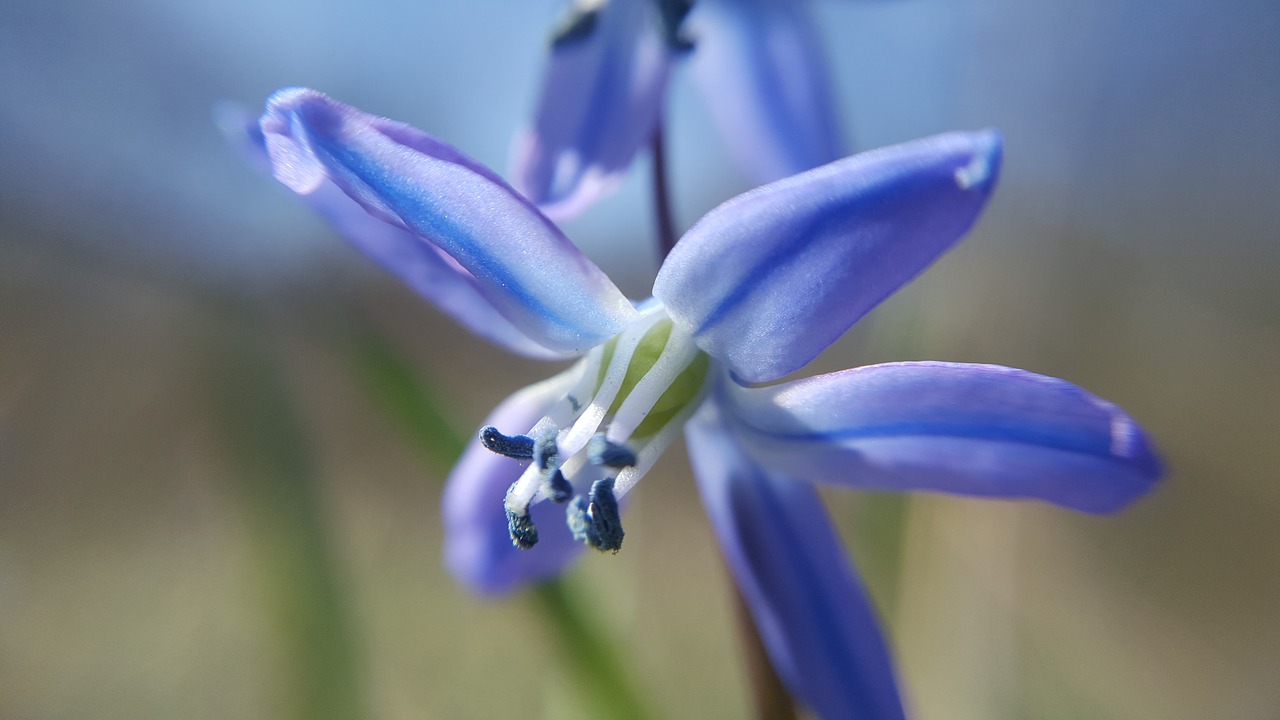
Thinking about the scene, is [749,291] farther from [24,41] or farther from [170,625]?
[24,41]

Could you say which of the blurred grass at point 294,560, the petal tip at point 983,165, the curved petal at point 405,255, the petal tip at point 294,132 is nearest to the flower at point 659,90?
the curved petal at point 405,255

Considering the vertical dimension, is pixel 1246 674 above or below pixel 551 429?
below

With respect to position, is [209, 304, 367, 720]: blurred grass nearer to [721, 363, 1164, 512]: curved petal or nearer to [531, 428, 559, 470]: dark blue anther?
[531, 428, 559, 470]: dark blue anther

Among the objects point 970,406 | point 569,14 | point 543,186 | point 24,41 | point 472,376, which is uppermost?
point 24,41

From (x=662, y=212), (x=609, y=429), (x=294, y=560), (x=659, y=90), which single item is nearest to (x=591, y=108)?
(x=659, y=90)

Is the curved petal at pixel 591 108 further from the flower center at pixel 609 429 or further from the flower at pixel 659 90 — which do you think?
the flower center at pixel 609 429

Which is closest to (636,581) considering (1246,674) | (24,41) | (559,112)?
(559,112)

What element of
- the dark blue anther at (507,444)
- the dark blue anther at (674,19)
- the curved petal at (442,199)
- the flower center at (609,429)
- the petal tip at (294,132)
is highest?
the dark blue anther at (674,19)
